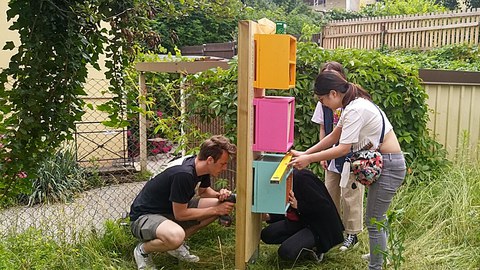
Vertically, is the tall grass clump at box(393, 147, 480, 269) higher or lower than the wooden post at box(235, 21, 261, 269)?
lower

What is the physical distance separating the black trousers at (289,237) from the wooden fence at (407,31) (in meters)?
6.99

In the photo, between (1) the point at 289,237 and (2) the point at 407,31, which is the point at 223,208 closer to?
(1) the point at 289,237

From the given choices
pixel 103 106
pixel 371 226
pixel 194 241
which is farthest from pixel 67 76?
pixel 194 241

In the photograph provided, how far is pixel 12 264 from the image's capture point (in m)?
3.03

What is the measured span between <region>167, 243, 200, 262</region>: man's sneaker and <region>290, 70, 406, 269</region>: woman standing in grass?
1.04m

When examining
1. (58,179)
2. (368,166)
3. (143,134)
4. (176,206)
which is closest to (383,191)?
(368,166)

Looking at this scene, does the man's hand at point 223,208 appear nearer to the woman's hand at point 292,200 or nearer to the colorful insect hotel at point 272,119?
the colorful insect hotel at point 272,119

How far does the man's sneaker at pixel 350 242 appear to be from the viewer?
3.87 meters

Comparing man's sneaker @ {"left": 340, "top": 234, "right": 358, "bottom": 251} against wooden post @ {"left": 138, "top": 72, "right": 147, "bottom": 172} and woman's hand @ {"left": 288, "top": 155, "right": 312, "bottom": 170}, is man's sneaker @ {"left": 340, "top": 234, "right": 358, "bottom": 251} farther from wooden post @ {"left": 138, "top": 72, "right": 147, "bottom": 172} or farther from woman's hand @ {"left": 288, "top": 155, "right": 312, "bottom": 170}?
wooden post @ {"left": 138, "top": 72, "right": 147, "bottom": 172}

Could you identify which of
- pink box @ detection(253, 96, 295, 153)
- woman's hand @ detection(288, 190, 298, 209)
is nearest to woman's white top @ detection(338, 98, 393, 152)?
pink box @ detection(253, 96, 295, 153)

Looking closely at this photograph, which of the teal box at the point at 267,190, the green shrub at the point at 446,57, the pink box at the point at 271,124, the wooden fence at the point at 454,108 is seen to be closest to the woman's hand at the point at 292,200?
the teal box at the point at 267,190

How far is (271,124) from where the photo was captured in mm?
3158

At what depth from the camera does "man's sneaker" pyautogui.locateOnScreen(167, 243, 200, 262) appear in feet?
11.7

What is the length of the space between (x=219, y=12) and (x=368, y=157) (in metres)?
1.25
